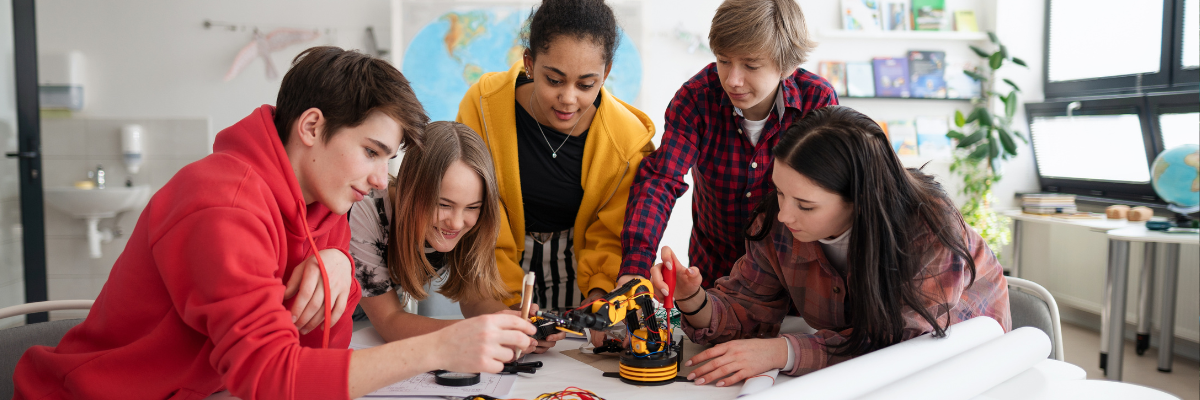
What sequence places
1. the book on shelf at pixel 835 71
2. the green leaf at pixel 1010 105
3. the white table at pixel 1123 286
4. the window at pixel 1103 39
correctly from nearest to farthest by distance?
the white table at pixel 1123 286, the window at pixel 1103 39, the green leaf at pixel 1010 105, the book on shelf at pixel 835 71

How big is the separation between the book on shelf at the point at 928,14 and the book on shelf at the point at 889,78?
0.27m

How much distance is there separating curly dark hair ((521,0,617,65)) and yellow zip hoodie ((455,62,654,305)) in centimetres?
20

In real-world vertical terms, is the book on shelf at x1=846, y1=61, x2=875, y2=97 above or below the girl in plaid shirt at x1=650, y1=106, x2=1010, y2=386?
above

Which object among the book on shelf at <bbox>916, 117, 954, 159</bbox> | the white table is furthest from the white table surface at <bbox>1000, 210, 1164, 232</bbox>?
the book on shelf at <bbox>916, 117, 954, 159</bbox>

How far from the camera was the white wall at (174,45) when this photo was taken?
13.0 feet

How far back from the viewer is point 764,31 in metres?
1.58

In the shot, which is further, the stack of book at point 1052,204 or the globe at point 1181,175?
the stack of book at point 1052,204

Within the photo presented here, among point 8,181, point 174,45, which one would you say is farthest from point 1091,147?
point 8,181

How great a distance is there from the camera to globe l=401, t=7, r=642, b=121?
4027 mm

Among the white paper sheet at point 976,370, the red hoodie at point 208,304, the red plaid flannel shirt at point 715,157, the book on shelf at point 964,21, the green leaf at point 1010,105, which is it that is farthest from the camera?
the book on shelf at point 964,21

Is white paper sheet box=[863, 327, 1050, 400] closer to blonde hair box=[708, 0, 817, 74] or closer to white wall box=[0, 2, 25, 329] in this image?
blonde hair box=[708, 0, 817, 74]

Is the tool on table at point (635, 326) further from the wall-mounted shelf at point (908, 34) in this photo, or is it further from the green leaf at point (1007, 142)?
the green leaf at point (1007, 142)

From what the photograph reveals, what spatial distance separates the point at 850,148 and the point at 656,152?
0.66m

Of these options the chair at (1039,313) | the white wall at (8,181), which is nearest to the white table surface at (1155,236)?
the chair at (1039,313)
